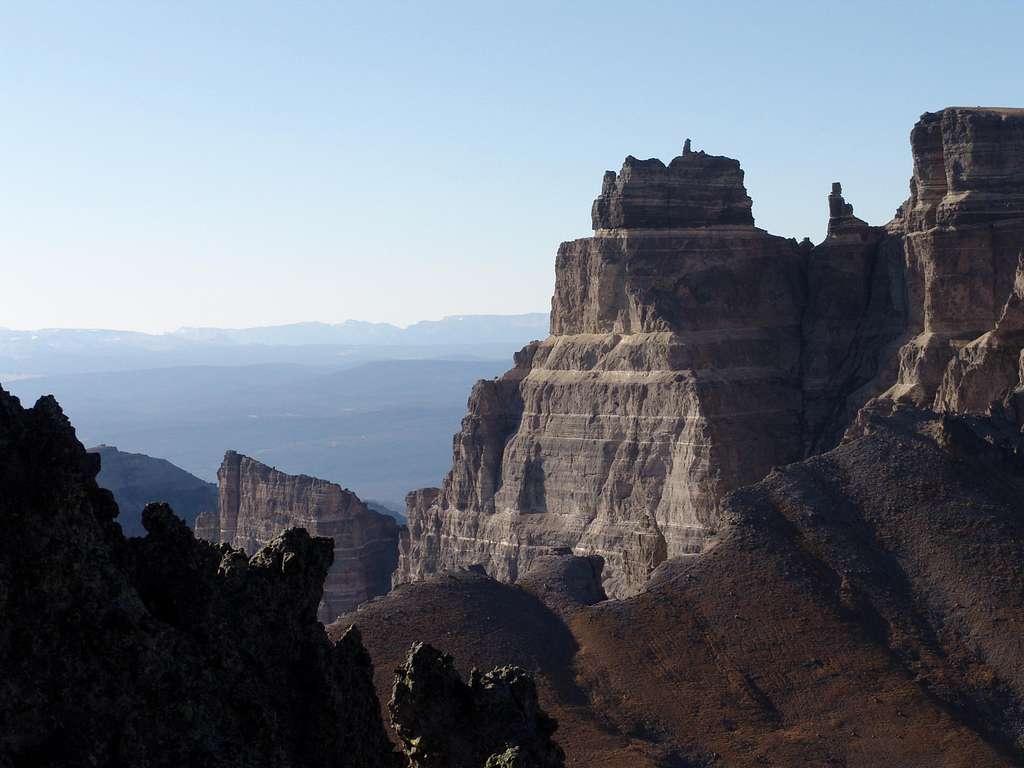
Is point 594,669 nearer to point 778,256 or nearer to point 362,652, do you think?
point 362,652

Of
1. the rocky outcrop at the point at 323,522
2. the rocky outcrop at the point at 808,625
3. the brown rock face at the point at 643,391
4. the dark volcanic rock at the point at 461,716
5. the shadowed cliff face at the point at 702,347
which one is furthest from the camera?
the rocky outcrop at the point at 323,522

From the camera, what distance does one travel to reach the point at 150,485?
166625mm

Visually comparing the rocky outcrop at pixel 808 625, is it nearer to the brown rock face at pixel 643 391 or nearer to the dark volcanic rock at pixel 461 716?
the brown rock face at pixel 643 391

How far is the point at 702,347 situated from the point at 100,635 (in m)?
70.9

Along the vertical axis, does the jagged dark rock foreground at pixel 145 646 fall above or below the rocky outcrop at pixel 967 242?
below

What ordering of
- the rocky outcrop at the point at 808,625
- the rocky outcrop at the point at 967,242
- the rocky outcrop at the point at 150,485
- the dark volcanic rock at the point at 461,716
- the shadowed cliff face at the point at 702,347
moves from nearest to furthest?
the dark volcanic rock at the point at 461,716 < the rocky outcrop at the point at 808,625 < the rocky outcrop at the point at 967,242 < the shadowed cliff face at the point at 702,347 < the rocky outcrop at the point at 150,485

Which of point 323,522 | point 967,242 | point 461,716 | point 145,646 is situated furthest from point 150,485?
point 145,646

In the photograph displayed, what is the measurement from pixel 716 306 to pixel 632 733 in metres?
38.2

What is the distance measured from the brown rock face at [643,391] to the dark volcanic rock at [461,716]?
5317 centimetres

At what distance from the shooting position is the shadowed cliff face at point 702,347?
8575 cm

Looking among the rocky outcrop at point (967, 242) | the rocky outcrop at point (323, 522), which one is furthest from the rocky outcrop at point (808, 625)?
the rocky outcrop at point (323, 522)

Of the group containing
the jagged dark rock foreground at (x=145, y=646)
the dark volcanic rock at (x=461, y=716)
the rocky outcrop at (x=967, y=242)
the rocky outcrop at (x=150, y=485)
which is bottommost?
the rocky outcrop at (x=150, y=485)

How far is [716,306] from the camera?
93812 mm

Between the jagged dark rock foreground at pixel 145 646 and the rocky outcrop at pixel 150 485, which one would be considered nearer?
the jagged dark rock foreground at pixel 145 646
